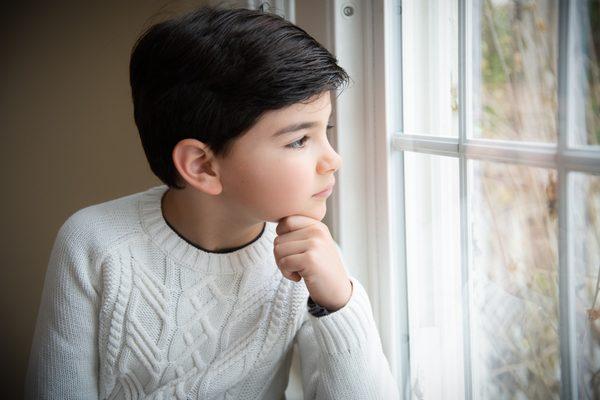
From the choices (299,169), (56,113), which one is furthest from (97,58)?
(299,169)

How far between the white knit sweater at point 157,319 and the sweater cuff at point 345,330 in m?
0.04

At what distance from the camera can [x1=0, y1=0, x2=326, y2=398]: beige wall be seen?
158cm

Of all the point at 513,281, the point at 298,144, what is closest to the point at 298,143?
the point at 298,144

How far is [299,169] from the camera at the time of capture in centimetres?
85

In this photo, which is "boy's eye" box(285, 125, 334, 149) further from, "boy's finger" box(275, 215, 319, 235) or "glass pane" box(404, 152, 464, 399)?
"glass pane" box(404, 152, 464, 399)

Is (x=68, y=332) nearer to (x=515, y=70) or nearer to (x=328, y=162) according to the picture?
(x=328, y=162)

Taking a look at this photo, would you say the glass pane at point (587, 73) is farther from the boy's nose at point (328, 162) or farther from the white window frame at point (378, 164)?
the boy's nose at point (328, 162)

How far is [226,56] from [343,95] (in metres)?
0.34

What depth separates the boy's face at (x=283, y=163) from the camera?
84 centimetres

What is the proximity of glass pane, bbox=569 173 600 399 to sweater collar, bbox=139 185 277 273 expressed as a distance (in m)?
0.57

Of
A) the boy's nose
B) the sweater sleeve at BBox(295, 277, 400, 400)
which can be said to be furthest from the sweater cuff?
the boy's nose

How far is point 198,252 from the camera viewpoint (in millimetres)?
1001

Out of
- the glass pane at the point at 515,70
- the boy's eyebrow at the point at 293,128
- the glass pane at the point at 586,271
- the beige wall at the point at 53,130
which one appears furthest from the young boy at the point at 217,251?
the beige wall at the point at 53,130

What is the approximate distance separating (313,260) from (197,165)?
10.2 inches
